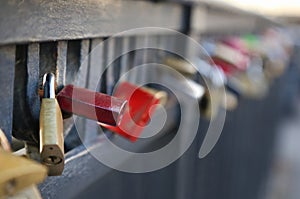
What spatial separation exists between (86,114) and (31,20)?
12 cm

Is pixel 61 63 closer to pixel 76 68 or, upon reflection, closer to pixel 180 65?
pixel 76 68

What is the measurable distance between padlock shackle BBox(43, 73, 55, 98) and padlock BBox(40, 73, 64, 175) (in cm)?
2

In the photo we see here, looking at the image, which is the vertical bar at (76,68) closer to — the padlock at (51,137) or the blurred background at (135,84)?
the blurred background at (135,84)

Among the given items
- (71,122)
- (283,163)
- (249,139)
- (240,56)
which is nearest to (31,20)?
(71,122)

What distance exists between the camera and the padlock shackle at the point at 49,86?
541mm

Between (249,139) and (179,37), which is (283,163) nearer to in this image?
(249,139)

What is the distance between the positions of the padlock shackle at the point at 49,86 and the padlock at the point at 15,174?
184mm

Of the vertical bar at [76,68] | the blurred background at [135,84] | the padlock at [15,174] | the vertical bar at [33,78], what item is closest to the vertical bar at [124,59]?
the blurred background at [135,84]

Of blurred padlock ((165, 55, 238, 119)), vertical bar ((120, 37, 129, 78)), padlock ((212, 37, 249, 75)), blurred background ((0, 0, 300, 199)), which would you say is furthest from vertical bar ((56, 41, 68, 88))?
padlock ((212, 37, 249, 75))

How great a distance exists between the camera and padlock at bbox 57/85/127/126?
503 millimetres

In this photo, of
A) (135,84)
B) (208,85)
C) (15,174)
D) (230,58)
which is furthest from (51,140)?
(230,58)

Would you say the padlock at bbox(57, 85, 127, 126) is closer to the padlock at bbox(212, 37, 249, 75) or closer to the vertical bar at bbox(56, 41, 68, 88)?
the vertical bar at bbox(56, 41, 68, 88)

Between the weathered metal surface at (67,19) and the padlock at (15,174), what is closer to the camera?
the padlock at (15,174)

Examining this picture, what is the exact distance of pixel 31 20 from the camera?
511 millimetres
